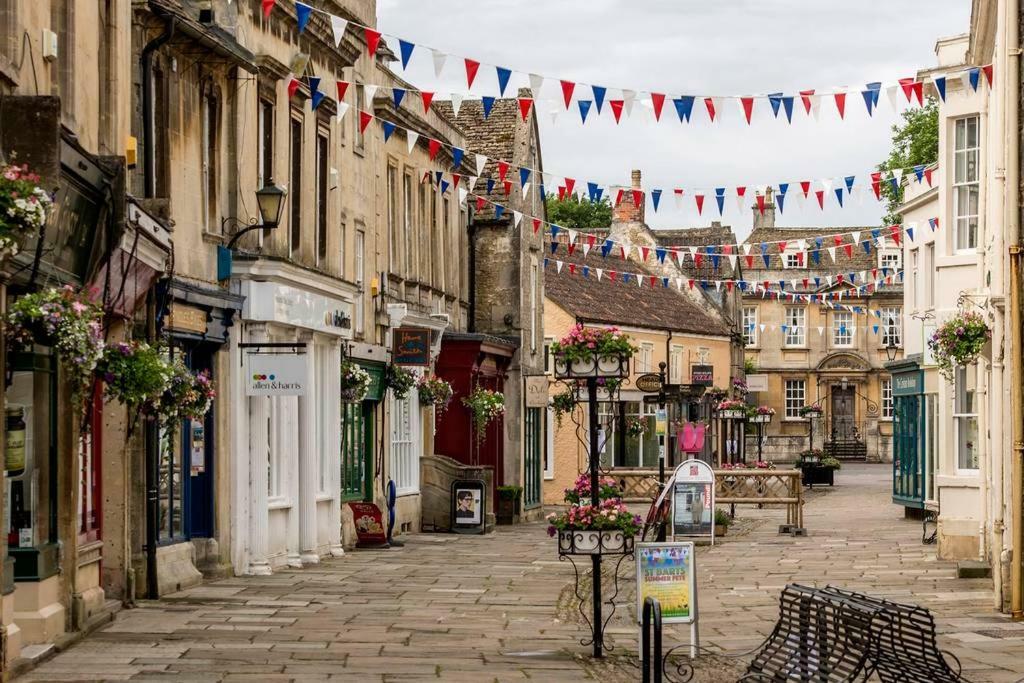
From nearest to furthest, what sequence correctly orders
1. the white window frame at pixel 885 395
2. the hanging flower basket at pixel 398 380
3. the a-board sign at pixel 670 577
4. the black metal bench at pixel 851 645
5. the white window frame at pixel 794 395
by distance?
the black metal bench at pixel 851 645, the a-board sign at pixel 670 577, the hanging flower basket at pixel 398 380, the white window frame at pixel 885 395, the white window frame at pixel 794 395

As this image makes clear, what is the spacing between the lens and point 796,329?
294 ft

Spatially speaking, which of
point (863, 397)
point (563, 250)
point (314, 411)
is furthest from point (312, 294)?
point (863, 397)

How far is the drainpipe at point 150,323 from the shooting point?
17.8m

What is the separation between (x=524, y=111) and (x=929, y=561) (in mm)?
9199

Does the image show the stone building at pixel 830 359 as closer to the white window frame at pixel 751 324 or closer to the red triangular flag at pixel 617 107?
the white window frame at pixel 751 324

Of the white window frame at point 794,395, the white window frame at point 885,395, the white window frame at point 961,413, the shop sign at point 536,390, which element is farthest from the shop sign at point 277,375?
the white window frame at point 794,395

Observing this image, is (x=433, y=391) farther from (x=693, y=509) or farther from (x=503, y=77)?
(x=503, y=77)

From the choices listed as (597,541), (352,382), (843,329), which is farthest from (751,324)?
(597,541)

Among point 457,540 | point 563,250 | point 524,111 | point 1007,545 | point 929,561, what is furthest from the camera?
point 563,250

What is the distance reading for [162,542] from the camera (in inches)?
740

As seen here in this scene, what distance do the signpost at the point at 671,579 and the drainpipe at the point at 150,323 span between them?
6216mm

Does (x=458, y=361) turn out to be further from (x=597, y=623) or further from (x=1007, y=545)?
(x=597, y=623)

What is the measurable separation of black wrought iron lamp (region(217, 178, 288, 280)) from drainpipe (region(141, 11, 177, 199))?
203 centimetres

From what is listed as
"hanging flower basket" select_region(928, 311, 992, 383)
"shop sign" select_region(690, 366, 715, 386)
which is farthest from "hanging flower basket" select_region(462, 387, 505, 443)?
"shop sign" select_region(690, 366, 715, 386)
